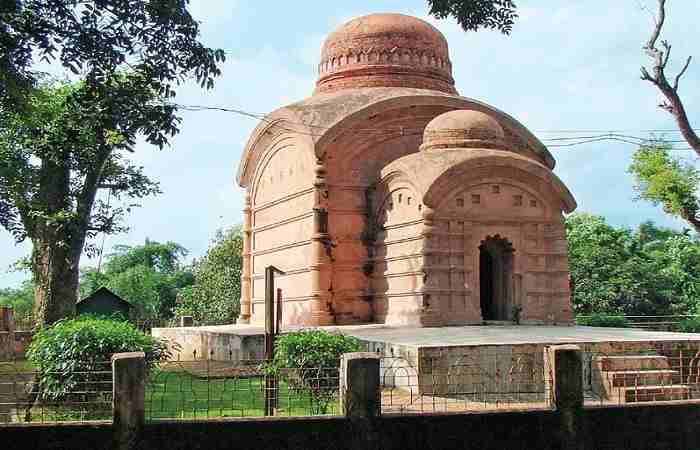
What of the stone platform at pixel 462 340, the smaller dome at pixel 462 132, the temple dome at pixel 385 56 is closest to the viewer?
the stone platform at pixel 462 340

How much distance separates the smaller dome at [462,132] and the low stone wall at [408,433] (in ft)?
25.5

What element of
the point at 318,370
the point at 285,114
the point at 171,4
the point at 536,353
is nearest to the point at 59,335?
the point at 318,370

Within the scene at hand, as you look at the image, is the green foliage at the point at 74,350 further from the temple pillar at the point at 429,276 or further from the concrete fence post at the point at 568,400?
the temple pillar at the point at 429,276

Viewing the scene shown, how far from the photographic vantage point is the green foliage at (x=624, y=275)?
22.3m

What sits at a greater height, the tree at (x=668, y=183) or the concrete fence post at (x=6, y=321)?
the tree at (x=668, y=183)

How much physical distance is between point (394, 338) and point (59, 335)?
14.4 feet

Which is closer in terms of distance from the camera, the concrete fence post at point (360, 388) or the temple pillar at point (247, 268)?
the concrete fence post at point (360, 388)

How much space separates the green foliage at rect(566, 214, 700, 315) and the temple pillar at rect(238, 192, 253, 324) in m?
10.7

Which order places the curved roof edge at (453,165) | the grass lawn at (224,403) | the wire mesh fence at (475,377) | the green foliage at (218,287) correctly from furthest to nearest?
the green foliage at (218,287)
the curved roof edge at (453,165)
the wire mesh fence at (475,377)
the grass lawn at (224,403)

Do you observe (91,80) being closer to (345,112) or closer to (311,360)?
(311,360)

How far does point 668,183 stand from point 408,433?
15.9m

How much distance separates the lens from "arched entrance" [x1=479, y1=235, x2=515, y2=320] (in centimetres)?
1343

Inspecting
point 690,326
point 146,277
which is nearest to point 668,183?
point 690,326

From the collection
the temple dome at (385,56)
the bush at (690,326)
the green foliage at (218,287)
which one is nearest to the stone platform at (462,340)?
the temple dome at (385,56)
